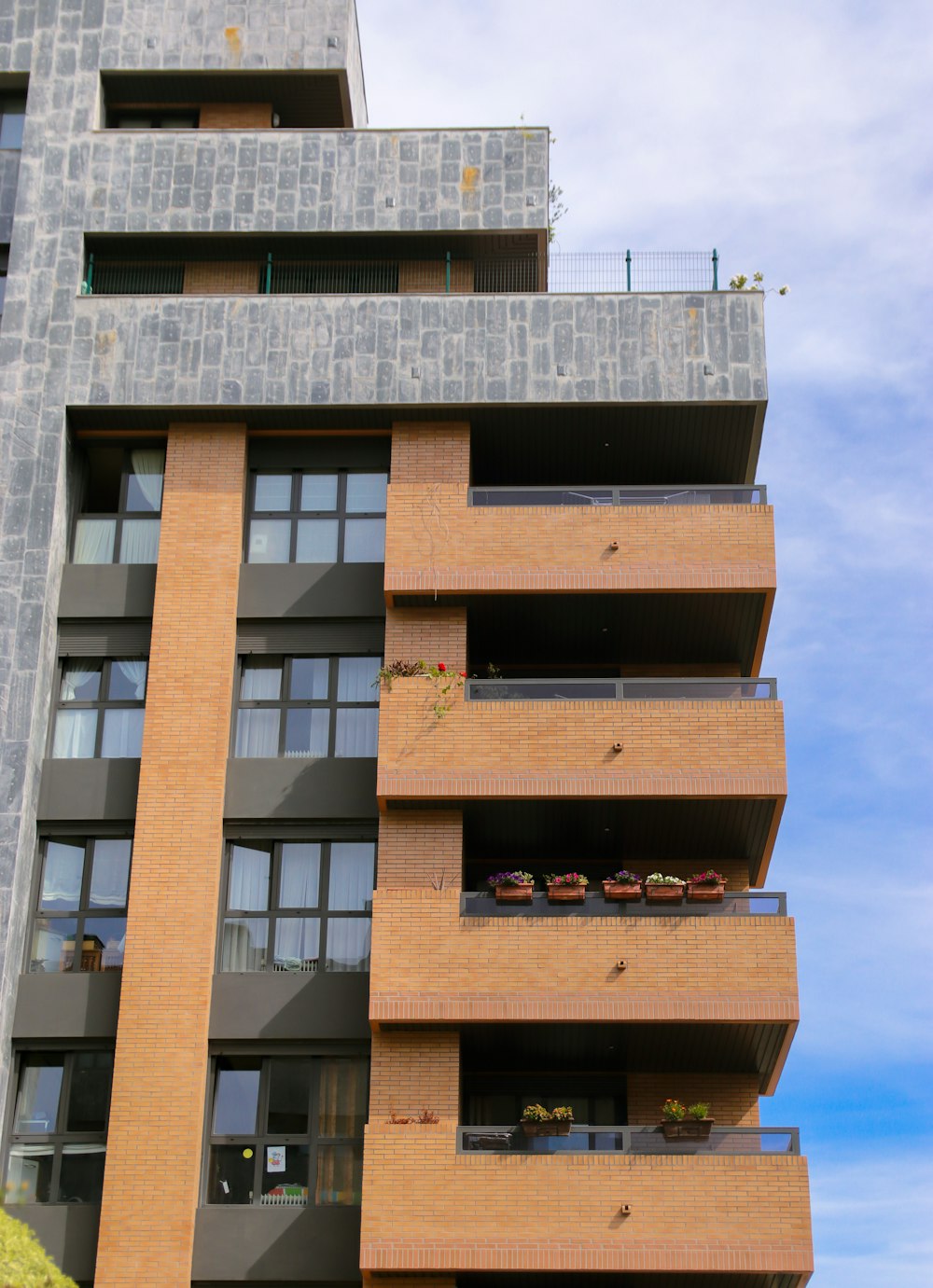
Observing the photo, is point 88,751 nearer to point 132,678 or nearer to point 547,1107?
point 132,678

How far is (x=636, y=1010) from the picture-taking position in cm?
2786

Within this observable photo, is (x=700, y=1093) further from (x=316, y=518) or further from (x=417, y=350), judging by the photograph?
(x=417, y=350)

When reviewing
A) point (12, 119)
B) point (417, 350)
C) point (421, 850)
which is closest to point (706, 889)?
point (421, 850)

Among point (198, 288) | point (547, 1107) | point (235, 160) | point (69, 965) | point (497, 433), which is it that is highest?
point (235, 160)

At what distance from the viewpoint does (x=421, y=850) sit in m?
29.6

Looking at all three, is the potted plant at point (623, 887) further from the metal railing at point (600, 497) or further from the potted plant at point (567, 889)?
the metal railing at point (600, 497)

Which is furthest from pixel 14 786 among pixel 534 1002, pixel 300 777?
pixel 534 1002

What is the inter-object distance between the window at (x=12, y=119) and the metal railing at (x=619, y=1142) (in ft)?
74.0

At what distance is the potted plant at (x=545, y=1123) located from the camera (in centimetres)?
2706

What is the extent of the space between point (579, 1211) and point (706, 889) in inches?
223

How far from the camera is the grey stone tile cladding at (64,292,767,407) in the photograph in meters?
32.5

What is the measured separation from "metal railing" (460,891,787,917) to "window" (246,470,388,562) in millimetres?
7175

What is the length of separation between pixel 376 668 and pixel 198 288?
915 cm

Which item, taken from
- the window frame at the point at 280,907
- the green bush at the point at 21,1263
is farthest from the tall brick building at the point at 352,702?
the green bush at the point at 21,1263
